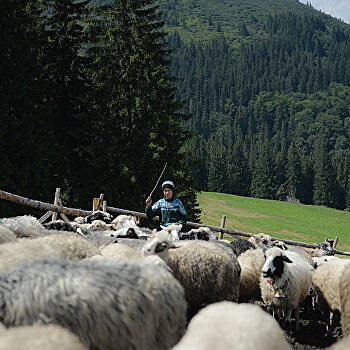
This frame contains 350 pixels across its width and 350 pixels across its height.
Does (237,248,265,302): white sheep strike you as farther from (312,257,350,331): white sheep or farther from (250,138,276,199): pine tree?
(250,138,276,199): pine tree

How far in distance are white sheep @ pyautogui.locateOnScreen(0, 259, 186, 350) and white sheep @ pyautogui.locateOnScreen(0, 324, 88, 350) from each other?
1.21ft

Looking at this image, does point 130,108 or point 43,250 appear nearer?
point 43,250

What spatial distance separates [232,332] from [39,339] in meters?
1.26

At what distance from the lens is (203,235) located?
938 cm

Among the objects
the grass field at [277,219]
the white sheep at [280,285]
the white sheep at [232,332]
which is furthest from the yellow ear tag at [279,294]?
the grass field at [277,219]

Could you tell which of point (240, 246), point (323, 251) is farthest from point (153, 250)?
point (323, 251)

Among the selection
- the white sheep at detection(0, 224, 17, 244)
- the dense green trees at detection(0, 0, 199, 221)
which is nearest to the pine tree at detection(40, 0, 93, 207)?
the dense green trees at detection(0, 0, 199, 221)

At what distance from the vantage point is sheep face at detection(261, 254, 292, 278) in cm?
711

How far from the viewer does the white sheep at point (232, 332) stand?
274 cm

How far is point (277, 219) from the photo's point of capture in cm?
6109

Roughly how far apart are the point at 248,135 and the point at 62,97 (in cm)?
18425

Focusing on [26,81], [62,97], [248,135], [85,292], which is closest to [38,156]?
[26,81]

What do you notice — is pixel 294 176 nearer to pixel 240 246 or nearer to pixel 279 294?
pixel 240 246

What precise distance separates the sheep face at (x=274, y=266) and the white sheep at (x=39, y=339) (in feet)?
16.4
